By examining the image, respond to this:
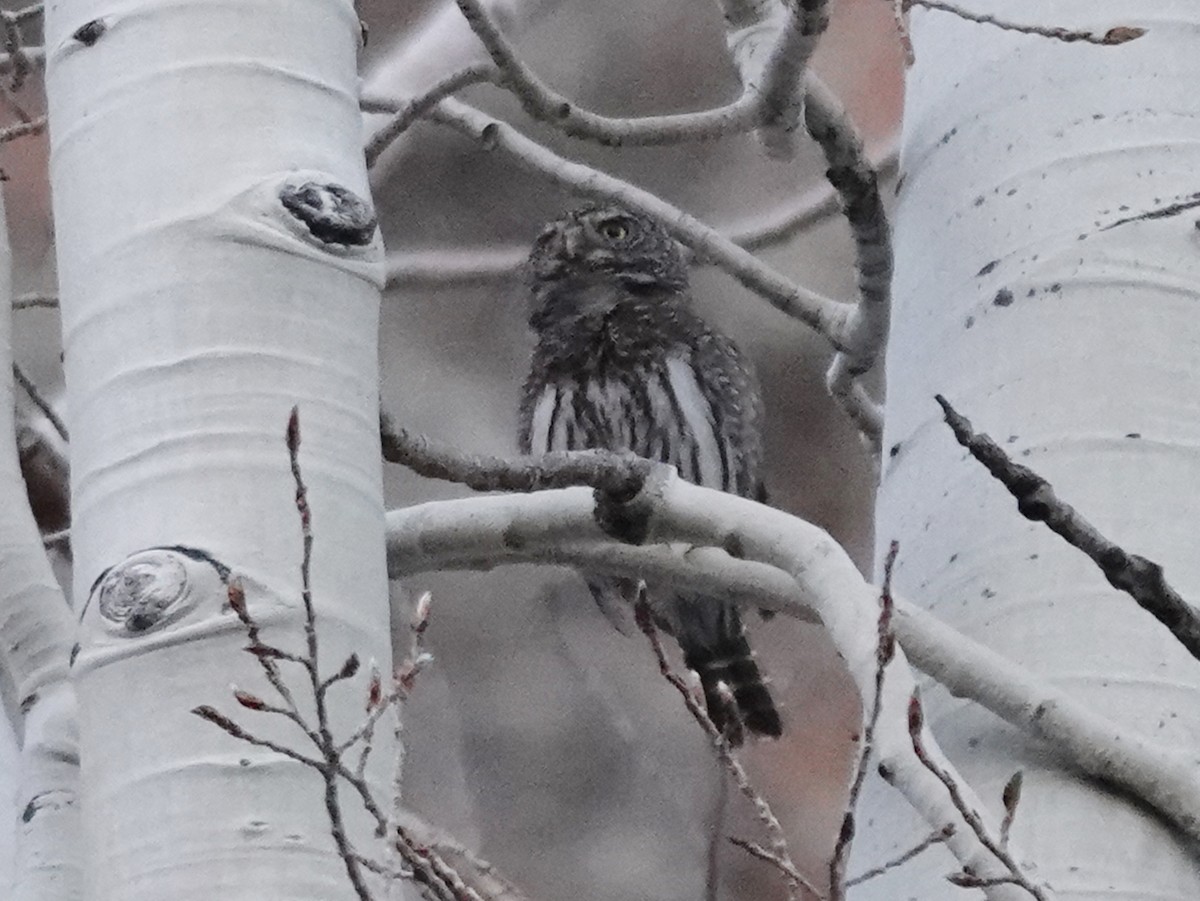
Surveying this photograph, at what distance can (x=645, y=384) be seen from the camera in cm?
191

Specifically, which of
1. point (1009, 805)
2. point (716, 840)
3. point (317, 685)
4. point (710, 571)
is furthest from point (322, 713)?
point (716, 840)

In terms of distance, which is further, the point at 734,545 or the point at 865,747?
the point at 734,545

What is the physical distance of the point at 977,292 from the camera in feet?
3.38

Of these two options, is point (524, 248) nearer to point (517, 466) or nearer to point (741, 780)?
point (517, 466)

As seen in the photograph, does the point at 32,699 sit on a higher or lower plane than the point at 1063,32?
lower

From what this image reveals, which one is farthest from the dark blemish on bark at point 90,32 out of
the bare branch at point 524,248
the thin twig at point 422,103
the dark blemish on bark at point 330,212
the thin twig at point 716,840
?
the bare branch at point 524,248

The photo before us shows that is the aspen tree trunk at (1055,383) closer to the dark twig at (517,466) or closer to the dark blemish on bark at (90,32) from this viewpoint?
the dark twig at (517,466)

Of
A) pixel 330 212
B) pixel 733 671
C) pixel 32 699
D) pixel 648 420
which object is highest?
pixel 330 212

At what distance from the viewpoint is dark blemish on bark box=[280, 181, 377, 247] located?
0.78 meters

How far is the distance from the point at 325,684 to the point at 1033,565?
15.4 inches

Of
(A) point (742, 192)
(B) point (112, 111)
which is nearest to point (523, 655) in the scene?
(A) point (742, 192)

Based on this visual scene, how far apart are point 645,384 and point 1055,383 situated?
0.96m

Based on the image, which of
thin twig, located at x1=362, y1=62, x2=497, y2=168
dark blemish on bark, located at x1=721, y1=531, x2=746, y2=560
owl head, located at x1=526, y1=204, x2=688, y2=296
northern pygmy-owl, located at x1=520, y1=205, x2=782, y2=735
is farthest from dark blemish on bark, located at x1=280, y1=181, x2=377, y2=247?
owl head, located at x1=526, y1=204, x2=688, y2=296

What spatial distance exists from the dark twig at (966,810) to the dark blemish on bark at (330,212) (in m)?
0.28
